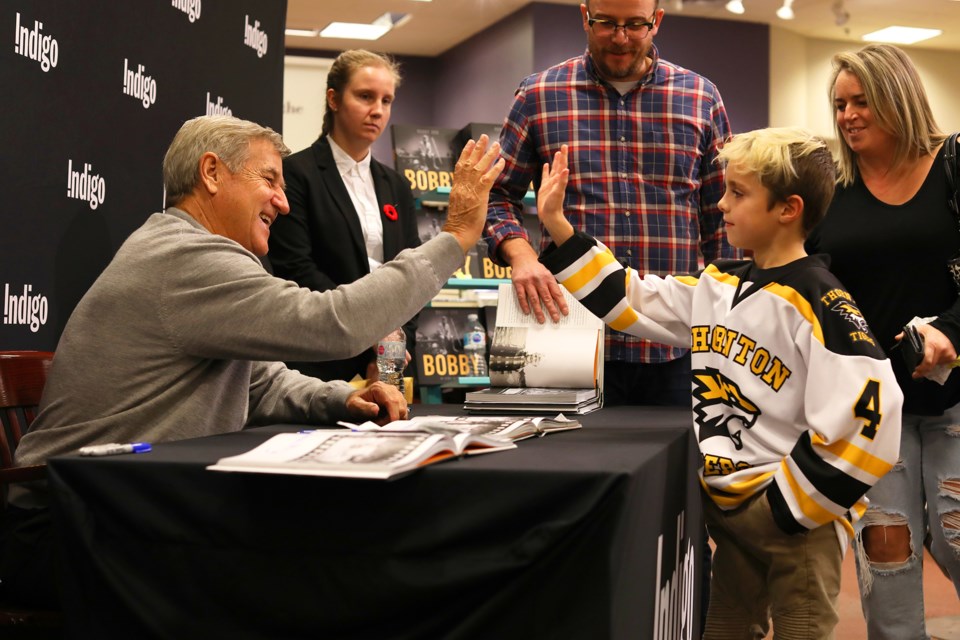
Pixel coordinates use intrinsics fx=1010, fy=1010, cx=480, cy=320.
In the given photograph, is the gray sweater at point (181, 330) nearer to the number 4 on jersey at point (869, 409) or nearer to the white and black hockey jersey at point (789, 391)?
the white and black hockey jersey at point (789, 391)

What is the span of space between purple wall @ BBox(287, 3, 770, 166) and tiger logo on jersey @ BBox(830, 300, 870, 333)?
7.83m

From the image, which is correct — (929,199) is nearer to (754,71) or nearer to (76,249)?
(76,249)

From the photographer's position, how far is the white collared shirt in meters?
3.20

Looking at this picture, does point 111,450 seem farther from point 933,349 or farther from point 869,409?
point 933,349

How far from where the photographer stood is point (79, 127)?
2.71 meters

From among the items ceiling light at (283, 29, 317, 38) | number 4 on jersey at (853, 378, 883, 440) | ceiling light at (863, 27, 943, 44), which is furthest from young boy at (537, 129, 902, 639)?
ceiling light at (283, 29, 317, 38)

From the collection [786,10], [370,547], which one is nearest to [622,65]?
[370,547]

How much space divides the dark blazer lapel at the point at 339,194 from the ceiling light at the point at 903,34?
328 inches

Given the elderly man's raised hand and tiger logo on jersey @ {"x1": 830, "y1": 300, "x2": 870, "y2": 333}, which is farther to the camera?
the elderly man's raised hand

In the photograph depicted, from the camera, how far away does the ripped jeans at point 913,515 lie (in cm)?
230

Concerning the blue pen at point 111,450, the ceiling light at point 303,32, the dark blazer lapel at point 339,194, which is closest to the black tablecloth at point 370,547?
the blue pen at point 111,450

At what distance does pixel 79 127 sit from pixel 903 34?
30.7 feet

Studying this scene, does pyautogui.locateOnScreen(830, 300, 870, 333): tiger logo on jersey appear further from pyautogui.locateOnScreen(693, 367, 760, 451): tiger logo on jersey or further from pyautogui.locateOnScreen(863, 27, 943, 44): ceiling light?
pyautogui.locateOnScreen(863, 27, 943, 44): ceiling light

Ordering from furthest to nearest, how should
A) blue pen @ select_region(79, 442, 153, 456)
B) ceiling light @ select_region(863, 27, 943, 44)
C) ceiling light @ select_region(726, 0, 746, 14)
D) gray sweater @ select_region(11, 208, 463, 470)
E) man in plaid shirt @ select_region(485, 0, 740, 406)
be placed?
1. ceiling light @ select_region(863, 27, 943, 44)
2. ceiling light @ select_region(726, 0, 746, 14)
3. man in plaid shirt @ select_region(485, 0, 740, 406)
4. gray sweater @ select_region(11, 208, 463, 470)
5. blue pen @ select_region(79, 442, 153, 456)
